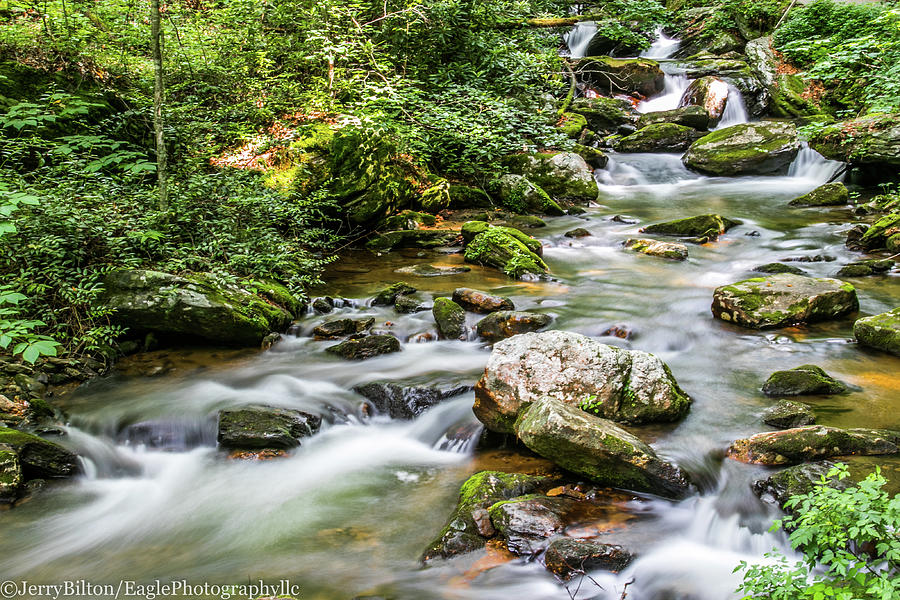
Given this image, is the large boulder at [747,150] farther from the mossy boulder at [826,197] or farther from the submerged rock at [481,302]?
the submerged rock at [481,302]

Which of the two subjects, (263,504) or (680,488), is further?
(263,504)

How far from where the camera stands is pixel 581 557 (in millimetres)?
3238

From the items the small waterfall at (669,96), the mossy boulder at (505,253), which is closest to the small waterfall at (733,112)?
the small waterfall at (669,96)

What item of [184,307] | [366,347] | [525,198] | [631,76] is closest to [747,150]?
[631,76]

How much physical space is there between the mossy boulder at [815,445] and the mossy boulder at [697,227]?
688 cm

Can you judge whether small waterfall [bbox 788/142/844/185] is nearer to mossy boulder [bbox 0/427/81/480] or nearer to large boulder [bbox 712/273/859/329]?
large boulder [bbox 712/273/859/329]

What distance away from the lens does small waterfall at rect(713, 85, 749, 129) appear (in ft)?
56.1

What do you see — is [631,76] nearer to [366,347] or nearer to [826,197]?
[826,197]

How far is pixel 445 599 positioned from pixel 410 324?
411cm

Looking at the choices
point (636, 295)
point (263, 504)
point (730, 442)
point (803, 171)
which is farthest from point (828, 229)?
point (263, 504)

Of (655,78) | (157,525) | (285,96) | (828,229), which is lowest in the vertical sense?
(157,525)

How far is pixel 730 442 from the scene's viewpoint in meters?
4.34

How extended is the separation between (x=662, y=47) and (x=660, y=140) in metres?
9.68

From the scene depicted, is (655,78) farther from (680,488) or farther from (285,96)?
(680,488)
